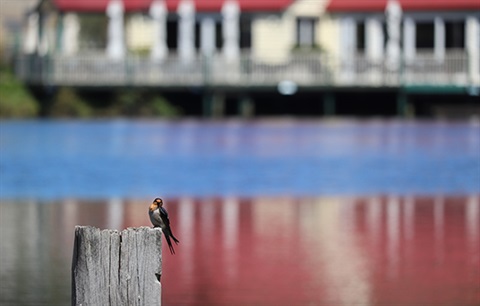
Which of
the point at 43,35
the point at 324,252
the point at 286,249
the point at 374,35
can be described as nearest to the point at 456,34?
the point at 374,35

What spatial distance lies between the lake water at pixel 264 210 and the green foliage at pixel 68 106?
1073 centimetres

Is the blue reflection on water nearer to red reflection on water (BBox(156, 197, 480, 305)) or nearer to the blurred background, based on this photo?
the blurred background

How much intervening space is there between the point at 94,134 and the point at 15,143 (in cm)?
499

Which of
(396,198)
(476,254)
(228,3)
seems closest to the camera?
(476,254)

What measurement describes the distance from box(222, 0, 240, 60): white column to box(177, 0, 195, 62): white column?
1.30 metres

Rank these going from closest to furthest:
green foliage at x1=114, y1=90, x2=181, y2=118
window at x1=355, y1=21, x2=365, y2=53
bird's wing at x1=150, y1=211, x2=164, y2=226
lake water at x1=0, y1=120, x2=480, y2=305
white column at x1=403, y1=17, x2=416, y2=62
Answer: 1. bird's wing at x1=150, y1=211, x2=164, y2=226
2. lake water at x1=0, y1=120, x2=480, y2=305
3. green foliage at x1=114, y1=90, x2=181, y2=118
4. white column at x1=403, y1=17, x2=416, y2=62
5. window at x1=355, y1=21, x2=365, y2=53

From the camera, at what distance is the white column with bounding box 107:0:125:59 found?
57.3 m

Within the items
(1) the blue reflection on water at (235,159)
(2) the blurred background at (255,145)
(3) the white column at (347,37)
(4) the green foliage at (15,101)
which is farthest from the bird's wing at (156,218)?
(3) the white column at (347,37)

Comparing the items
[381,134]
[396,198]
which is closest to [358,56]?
[381,134]

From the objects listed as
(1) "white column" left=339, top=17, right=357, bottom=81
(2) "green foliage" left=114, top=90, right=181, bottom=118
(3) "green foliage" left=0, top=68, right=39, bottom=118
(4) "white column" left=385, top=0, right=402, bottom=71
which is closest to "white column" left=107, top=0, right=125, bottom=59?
(2) "green foliage" left=114, top=90, right=181, bottom=118

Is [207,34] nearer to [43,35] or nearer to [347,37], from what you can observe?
[347,37]

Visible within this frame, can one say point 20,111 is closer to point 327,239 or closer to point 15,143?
point 15,143

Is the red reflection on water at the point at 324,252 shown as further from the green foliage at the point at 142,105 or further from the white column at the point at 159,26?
the white column at the point at 159,26

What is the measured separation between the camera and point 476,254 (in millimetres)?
16828
